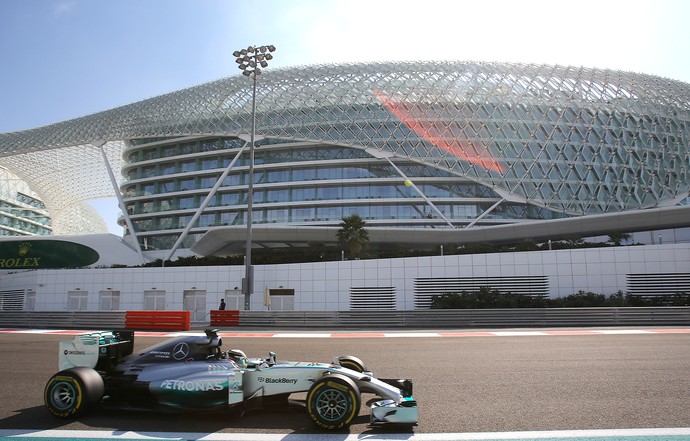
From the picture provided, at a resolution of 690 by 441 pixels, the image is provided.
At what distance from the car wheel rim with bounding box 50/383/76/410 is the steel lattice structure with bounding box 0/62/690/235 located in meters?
42.4

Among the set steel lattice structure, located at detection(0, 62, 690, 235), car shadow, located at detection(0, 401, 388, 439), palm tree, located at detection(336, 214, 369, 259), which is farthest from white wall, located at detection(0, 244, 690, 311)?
→ car shadow, located at detection(0, 401, 388, 439)

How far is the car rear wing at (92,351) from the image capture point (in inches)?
247

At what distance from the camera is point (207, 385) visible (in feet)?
18.9

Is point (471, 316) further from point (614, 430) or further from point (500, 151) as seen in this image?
point (500, 151)

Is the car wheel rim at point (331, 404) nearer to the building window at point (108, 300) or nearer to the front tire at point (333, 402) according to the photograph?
the front tire at point (333, 402)

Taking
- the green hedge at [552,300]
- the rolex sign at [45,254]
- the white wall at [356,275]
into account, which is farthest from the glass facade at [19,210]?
the green hedge at [552,300]

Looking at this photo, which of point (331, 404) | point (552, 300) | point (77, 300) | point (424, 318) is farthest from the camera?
point (77, 300)

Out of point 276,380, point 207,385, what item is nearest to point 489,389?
point 276,380

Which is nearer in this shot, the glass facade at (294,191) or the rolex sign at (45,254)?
the glass facade at (294,191)

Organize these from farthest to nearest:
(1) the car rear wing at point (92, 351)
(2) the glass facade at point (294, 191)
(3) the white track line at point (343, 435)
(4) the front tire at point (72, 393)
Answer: (2) the glass facade at point (294, 191)
(1) the car rear wing at point (92, 351)
(4) the front tire at point (72, 393)
(3) the white track line at point (343, 435)

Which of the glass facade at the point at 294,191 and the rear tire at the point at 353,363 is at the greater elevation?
the glass facade at the point at 294,191

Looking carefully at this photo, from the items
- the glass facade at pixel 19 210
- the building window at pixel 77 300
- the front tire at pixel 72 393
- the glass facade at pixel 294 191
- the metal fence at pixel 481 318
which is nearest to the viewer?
the front tire at pixel 72 393

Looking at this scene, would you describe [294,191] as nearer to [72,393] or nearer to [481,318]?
[481,318]

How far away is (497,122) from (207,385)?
45.8 meters
